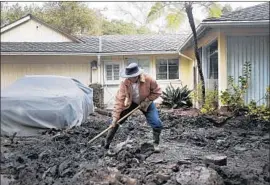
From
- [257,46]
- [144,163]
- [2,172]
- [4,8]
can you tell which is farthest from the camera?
[144,163]

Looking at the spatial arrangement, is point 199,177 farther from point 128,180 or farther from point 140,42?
point 140,42

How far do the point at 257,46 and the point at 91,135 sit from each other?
1.26 metres

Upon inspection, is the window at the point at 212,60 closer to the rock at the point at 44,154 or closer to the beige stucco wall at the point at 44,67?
the beige stucco wall at the point at 44,67

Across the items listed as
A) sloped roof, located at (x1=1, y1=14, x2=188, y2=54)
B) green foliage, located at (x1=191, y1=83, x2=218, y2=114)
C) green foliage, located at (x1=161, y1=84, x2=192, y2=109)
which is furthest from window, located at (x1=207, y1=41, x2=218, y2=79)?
sloped roof, located at (x1=1, y1=14, x2=188, y2=54)

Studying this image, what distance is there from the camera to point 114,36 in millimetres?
2398

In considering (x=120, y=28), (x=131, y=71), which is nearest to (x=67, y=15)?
(x=120, y=28)

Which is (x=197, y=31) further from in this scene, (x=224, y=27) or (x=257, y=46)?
(x=257, y=46)

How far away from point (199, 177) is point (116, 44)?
1114 mm

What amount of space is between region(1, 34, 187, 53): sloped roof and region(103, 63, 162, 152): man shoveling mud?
0.14m

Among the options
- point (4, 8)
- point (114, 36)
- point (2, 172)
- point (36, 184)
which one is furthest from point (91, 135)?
point (4, 8)

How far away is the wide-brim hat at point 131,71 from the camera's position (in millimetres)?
2510

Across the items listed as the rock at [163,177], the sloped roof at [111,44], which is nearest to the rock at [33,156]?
the sloped roof at [111,44]

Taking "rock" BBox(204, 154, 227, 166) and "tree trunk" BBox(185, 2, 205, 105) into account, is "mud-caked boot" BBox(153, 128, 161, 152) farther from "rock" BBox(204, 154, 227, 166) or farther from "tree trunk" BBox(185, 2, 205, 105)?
"tree trunk" BBox(185, 2, 205, 105)

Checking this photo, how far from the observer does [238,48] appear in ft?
8.56
